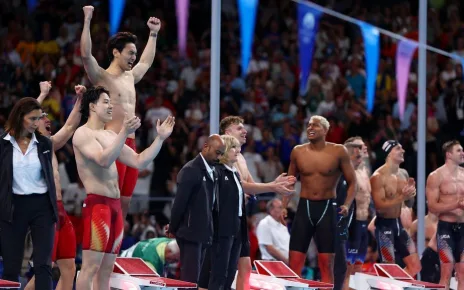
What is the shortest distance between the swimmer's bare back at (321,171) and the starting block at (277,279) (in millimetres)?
812

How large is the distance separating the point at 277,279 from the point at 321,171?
124 cm

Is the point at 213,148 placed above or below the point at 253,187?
above

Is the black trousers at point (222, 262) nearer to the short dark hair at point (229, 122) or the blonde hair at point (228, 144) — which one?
the blonde hair at point (228, 144)

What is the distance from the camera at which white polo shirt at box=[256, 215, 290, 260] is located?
1441 centimetres

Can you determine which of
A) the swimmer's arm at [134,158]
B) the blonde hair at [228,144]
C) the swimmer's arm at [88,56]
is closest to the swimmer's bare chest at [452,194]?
the blonde hair at [228,144]

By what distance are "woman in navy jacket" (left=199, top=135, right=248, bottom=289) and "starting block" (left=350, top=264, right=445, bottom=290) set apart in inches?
90.8

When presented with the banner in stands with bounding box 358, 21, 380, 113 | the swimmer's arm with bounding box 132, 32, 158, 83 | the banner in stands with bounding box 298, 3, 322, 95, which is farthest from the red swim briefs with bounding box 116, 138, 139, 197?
the banner in stands with bounding box 358, 21, 380, 113

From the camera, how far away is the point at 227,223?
34.3 feet

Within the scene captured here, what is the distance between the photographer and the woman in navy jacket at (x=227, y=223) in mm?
10391

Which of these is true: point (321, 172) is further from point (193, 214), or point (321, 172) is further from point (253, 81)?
point (253, 81)

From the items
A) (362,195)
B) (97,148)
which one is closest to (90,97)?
(97,148)

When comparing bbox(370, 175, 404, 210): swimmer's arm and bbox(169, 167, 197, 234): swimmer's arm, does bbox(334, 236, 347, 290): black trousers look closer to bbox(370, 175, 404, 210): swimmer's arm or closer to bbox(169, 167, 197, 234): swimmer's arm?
bbox(370, 175, 404, 210): swimmer's arm

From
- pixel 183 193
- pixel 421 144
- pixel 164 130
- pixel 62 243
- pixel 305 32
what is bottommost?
pixel 62 243

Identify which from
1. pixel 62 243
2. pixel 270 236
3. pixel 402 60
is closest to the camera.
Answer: pixel 62 243
